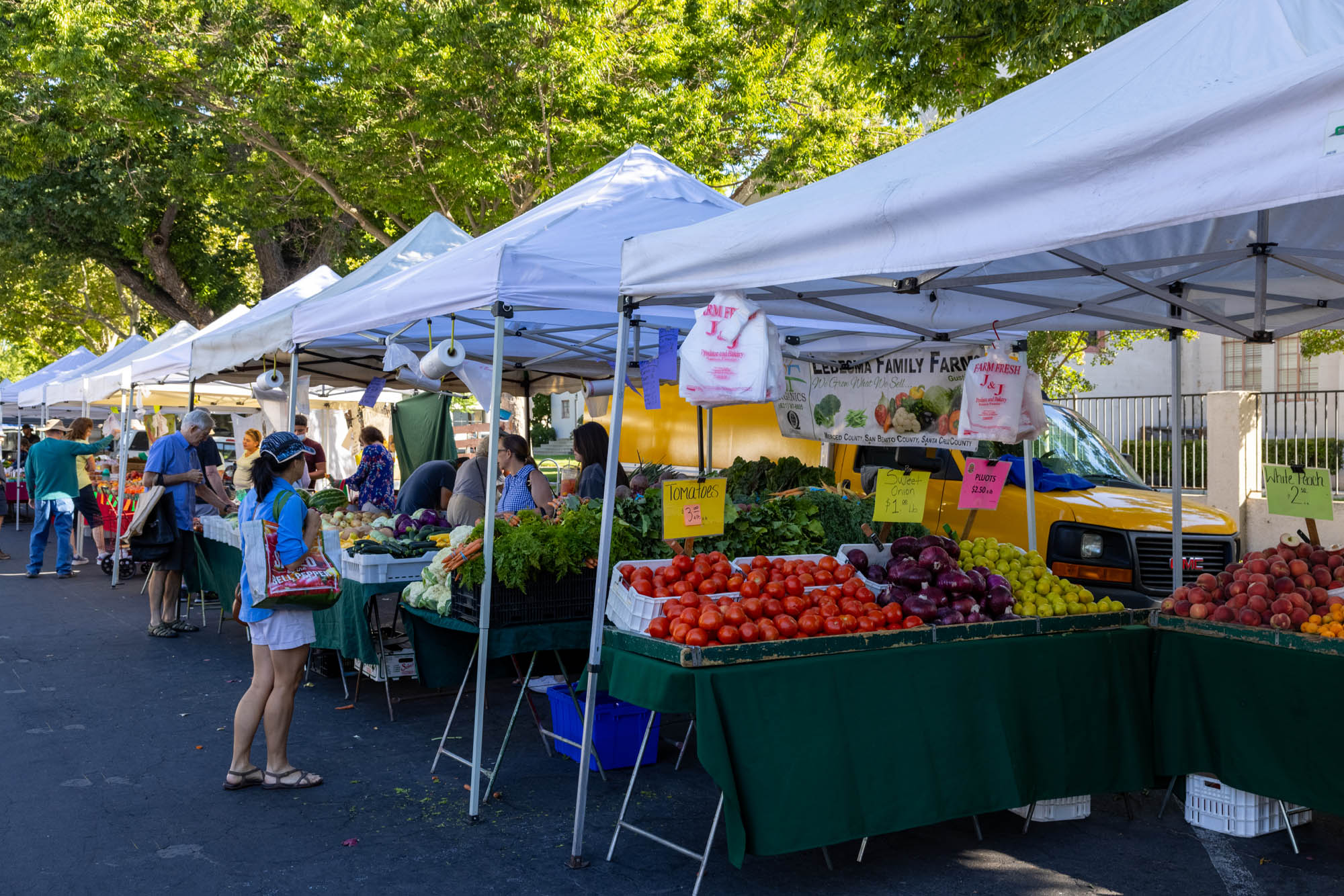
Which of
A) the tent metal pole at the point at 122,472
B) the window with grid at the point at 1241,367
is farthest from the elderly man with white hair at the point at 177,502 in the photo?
the window with grid at the point at 1241,367

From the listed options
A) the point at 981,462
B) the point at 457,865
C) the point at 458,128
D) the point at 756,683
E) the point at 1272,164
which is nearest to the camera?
the point at 1272,164

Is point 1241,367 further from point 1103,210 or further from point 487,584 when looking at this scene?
point 1103,210

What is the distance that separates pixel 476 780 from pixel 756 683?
171 cm

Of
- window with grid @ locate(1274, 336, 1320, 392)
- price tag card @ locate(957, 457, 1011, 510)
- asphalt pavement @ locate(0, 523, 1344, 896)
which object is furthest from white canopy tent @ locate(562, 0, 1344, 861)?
window with grid @ locate(1274, 336, 1320, 392)

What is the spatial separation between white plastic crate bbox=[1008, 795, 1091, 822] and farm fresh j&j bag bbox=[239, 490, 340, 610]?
3.55 m

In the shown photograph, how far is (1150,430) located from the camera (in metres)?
15.4

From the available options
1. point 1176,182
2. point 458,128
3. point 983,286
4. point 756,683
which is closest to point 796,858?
point 756,683

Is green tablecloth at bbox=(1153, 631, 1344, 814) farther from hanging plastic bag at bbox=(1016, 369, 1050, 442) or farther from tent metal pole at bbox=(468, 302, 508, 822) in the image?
tent metal pole at bbox=(468, 302, 508, 822)

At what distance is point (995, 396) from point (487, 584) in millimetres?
2599

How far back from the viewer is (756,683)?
401 cm

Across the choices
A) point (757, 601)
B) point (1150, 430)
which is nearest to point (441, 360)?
point (757, 601)

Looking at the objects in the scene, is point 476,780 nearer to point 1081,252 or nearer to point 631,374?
point 1081,252

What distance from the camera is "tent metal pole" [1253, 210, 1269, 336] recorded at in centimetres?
400

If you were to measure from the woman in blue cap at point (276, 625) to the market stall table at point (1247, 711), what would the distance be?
409cm
